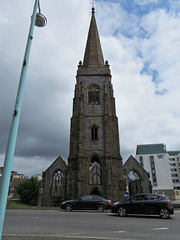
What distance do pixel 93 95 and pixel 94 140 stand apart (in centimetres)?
824

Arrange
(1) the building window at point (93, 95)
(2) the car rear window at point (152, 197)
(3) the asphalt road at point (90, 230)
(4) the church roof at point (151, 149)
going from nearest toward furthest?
(3) the asphalt road at point (90, 230)
(2) the car rear window at point (152, 197)
(1) the building window at point (93, 95)
(4) the church roof at point (151, 149)

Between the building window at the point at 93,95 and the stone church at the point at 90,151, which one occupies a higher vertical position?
the building window at the point at 93,95

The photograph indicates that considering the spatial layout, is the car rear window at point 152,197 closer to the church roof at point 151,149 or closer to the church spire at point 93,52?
the church spire at point 93,52

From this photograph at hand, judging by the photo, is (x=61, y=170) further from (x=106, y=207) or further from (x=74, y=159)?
(x=106, y=207)

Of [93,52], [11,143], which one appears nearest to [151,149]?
[93,52]

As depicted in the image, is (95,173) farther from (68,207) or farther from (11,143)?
(11,143)

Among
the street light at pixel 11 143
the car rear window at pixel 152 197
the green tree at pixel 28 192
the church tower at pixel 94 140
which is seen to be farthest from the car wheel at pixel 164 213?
the green tree at pixel 28 192

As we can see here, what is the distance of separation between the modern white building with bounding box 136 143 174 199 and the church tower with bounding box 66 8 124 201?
2260 inches

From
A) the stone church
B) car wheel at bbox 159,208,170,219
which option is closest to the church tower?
the stone church

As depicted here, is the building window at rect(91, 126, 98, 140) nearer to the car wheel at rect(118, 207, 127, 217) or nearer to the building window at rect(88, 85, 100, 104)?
the building window at rect(88, 85, 100, 104)

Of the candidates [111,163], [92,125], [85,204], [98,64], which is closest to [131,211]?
[85,204]

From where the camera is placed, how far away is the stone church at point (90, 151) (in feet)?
80.2

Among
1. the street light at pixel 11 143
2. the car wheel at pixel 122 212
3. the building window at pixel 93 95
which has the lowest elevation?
the car wheel at pixel 122 212

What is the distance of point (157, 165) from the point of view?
8138cm
